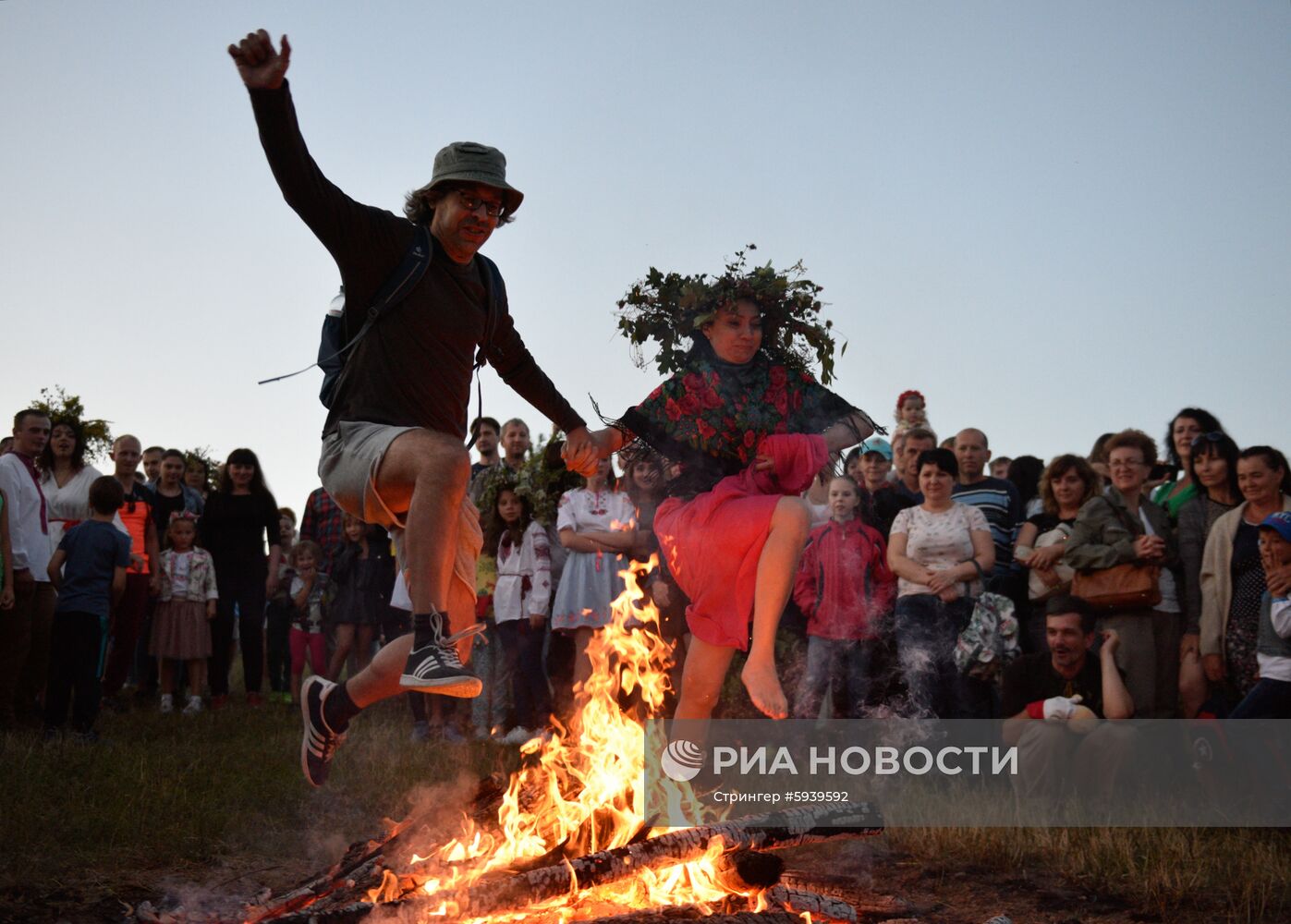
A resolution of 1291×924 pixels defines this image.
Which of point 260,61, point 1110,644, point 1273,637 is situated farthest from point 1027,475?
point 260,61

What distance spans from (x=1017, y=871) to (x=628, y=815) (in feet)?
5.72

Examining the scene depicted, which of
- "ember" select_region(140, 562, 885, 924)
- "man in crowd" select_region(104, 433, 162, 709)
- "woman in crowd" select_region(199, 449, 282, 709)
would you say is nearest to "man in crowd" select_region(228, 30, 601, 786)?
"ember" select_region(140, 562, 885, 924)

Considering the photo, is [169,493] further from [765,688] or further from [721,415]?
[765,688]

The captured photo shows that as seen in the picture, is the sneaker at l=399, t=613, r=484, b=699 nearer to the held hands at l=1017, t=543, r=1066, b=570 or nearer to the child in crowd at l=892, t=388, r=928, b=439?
the held hands at l=1017, t=543, r=1066, b=570

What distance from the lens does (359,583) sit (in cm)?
975

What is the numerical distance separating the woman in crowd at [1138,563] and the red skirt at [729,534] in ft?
7.95

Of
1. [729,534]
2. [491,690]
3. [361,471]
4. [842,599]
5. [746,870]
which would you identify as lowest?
[746,870]

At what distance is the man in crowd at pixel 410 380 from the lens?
4047 millimetres

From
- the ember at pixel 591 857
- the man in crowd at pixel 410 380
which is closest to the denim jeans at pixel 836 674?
the ember at pixel 591 857

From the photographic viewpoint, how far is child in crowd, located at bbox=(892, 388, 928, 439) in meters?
8.80

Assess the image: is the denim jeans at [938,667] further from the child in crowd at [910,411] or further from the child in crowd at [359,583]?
the child in crowd at [359,583]

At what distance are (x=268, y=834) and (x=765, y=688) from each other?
2.68m

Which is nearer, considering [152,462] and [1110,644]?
[1110,644]

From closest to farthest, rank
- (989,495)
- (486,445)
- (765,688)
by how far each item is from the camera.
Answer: (765,688) → (989,495) → (486,445)
